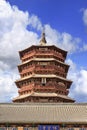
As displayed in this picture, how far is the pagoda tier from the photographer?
52.1 metres

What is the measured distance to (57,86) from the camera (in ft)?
174

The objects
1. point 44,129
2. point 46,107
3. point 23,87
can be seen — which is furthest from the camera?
point 23,87

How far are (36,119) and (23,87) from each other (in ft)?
41.3

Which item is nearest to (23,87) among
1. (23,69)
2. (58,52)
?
(23,69)

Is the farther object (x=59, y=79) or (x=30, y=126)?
(x=59, y=79)

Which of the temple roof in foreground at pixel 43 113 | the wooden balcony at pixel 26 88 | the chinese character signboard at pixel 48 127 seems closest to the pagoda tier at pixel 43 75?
the wooden balcony at pixel 26 88

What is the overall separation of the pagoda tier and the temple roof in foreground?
4.88 meters

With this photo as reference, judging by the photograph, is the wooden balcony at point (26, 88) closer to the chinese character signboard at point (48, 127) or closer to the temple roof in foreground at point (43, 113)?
the temple roof in foreground at point (43, 113)

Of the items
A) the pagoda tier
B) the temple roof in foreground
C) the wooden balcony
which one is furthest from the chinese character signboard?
the wooden balcony

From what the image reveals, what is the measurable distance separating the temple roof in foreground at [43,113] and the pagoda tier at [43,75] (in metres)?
4.88

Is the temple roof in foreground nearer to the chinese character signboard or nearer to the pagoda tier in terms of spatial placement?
the chinese character signboard

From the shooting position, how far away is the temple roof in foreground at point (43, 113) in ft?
140

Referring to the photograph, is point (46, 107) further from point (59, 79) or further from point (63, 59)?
point (63, 59)

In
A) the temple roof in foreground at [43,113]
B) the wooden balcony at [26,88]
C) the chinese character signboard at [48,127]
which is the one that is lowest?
the chinese character signboard at [48,127]
